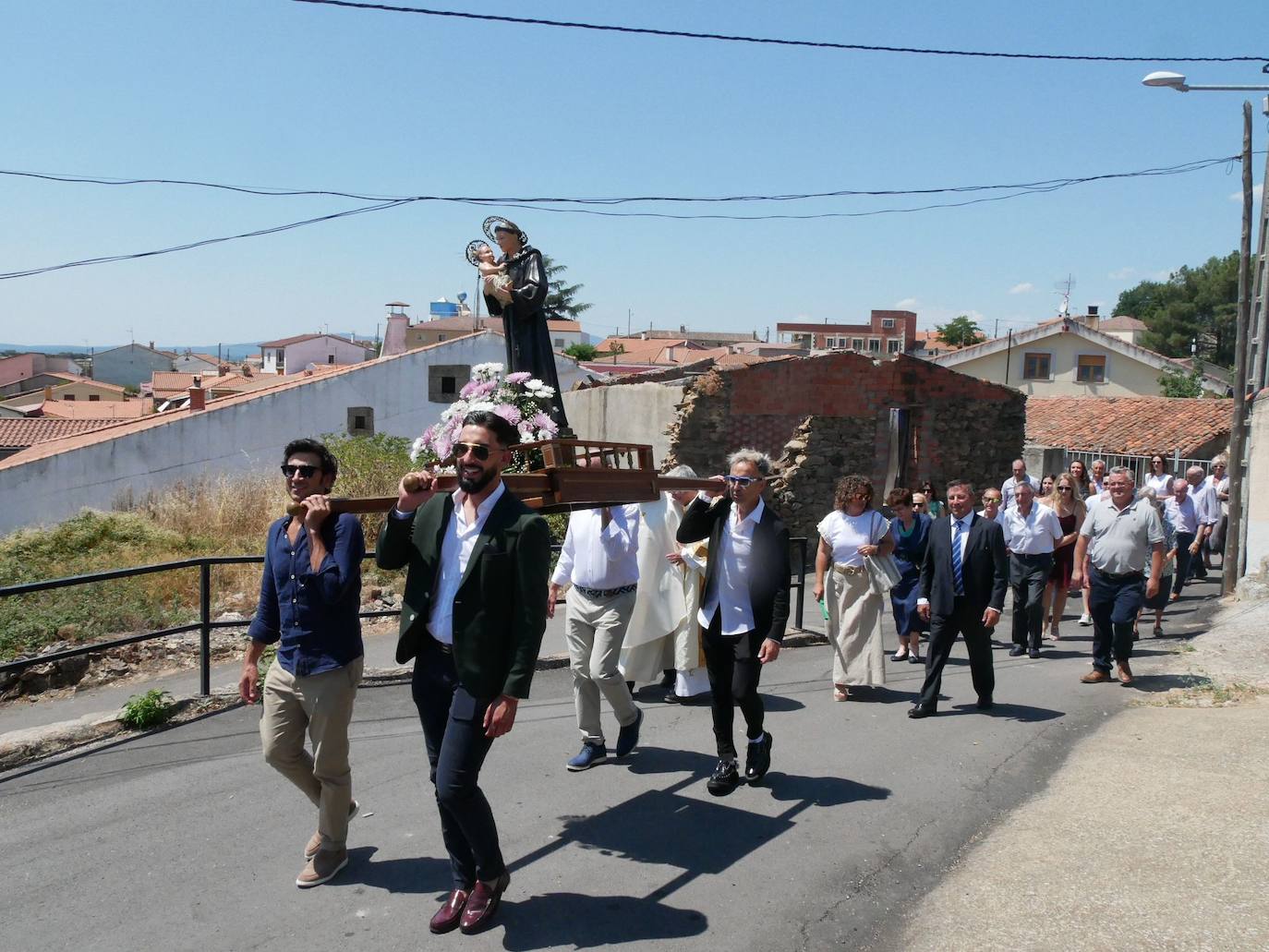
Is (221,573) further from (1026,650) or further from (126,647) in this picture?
(1026,650)

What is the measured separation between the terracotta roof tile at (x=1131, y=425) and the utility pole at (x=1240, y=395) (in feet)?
39.8

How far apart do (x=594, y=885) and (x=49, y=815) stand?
267 cm

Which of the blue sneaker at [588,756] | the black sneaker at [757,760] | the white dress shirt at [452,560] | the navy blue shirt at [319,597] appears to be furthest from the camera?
the blue sneaker at [588,756]

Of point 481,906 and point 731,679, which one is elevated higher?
point 731,679

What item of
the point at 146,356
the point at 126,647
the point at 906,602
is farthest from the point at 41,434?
the point at 146,356

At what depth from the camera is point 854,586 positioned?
767cm

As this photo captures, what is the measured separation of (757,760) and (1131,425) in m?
25.1

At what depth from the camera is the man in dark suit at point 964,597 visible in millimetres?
7082

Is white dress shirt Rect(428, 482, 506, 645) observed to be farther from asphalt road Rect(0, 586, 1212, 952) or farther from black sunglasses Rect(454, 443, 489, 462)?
asphalt road Rect(0, 586, 1212, 952)

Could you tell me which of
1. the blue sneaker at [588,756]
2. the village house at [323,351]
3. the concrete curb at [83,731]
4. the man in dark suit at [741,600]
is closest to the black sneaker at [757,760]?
the man in dark suit at [741,600]

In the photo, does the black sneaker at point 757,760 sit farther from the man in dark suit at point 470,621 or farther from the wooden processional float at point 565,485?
the man in dark suit at point 470,621

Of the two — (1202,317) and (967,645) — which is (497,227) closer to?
(967,645)

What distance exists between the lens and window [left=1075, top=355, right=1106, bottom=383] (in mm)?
43094

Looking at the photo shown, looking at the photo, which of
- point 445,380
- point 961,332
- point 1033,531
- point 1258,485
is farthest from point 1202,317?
point 1033,531
